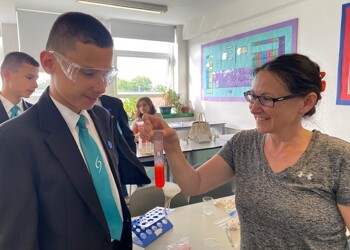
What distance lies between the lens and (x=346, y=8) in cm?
279

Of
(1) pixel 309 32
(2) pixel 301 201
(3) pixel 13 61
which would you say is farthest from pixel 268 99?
(1) pixel 309 32

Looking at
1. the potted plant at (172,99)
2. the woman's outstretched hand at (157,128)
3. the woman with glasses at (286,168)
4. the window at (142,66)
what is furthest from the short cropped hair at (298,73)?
the potted plant at (172,99)

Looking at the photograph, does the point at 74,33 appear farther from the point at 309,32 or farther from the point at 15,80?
the point at 309,32

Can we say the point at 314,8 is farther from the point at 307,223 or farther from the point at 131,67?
the point at 131,67

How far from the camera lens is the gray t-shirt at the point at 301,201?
0.90 metres

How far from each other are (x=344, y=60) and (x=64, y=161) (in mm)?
3152

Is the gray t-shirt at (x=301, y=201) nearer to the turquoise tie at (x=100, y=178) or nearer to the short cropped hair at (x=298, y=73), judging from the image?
the short cropped hair at (x=298, y=73)

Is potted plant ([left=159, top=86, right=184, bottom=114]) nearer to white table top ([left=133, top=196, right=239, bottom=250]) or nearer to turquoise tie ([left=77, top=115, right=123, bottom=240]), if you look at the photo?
white table top ([left=133, top=196, right=239, bottom=250])

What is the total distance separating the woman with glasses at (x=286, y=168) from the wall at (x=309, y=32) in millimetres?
1172

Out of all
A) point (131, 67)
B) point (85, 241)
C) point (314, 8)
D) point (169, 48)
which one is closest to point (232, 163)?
point (85, 241)

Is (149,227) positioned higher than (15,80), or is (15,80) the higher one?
Answer: (15,80)

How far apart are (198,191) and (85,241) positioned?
0.56 metres

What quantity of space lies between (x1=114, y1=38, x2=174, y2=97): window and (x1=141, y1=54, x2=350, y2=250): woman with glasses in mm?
4633

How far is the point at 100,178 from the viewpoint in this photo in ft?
2.90
